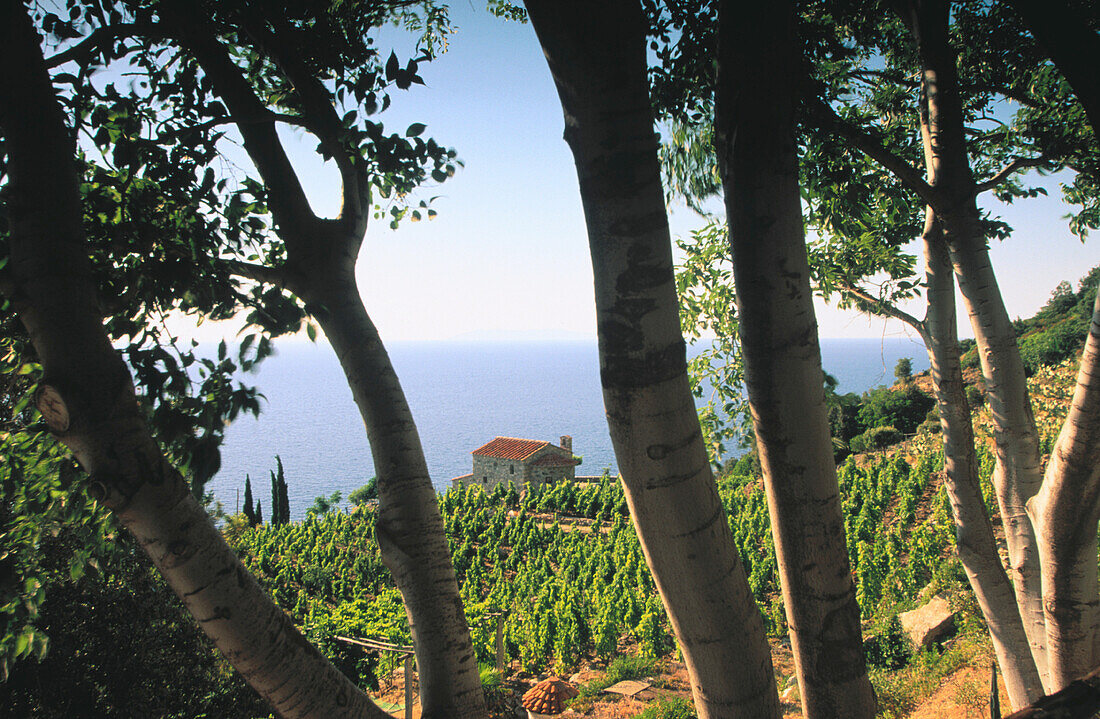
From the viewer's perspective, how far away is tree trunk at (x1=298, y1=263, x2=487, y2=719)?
7.14 ft

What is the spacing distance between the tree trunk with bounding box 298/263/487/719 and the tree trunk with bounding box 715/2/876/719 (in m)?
1.27

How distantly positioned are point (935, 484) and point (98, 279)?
17.7m

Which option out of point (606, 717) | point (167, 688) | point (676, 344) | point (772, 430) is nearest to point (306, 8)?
point (676, 344)

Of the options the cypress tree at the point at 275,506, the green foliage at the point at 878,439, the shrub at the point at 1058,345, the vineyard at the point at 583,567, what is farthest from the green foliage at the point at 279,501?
the shrub at the point at 1058,345

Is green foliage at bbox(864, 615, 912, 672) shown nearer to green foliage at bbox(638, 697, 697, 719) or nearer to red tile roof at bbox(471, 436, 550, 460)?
green foliage at bbox(638, 697, 697, 719)

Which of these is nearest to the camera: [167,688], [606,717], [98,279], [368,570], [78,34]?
[98,279]

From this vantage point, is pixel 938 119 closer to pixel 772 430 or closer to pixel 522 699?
pixel 772 430

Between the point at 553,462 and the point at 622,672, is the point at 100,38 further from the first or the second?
the point at 553,462

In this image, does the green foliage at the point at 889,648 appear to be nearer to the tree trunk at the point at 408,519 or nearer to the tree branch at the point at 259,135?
the tree trunk at the point at 408,519

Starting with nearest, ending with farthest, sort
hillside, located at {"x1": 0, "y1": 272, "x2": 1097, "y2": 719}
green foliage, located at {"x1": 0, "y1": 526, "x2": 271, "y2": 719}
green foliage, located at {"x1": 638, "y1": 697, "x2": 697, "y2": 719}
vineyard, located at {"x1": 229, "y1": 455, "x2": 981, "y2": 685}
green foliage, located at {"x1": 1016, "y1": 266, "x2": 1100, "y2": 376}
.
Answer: green foliage, located at {"x1": 0, "y1": 526, "x2": 271, "y2": 719}
hillside, located at {"x1": 0, "y1": 272, "x2": 1097, "y2": 719}
green foliage, located at {"x1": 638, "y1": 697, "x2": 697, "y2": 719}
vineyard, located at {"x1": 229, "y1": 455, "x2": 981, "y2": 685}
green foliage, located at {"x1": 1016, "y1": 266, "x2": 1100, "y2": 376}

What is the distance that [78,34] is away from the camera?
2430 millimetres

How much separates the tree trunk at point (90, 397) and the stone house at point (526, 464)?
96.7ft

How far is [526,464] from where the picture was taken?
31.4m

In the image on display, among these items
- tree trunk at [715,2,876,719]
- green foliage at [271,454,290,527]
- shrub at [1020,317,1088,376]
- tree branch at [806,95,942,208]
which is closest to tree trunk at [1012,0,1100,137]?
tree branch at [806,95,942,208]
